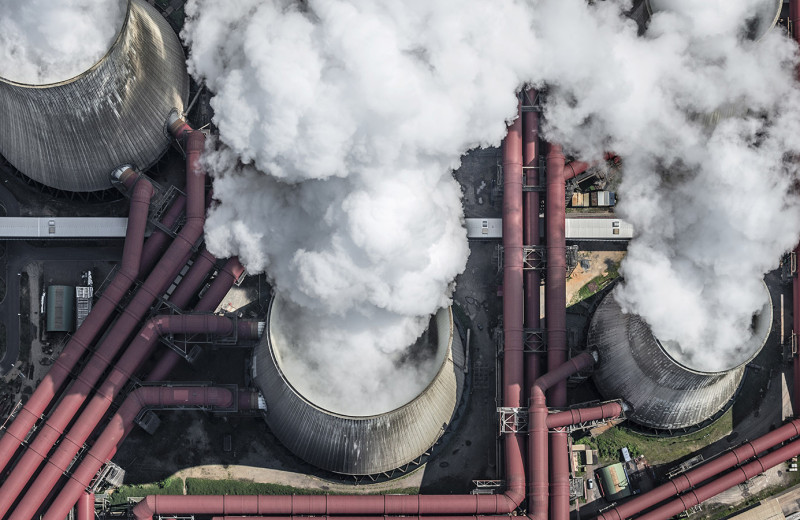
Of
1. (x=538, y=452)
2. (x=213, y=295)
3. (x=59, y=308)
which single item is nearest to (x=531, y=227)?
(x=538, y=452)

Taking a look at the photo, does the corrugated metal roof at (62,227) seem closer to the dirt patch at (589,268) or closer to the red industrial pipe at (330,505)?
the red industrial pipe at (330,505)

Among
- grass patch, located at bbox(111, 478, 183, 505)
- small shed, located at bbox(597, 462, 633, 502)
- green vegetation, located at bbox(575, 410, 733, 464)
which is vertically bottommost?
grass patch, located at bbox(111, 478, 183, 505)

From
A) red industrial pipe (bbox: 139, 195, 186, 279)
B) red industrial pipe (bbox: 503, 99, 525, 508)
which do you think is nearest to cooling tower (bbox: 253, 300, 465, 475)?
red industrial pipe (bbox: 503, 99, 525, 508)

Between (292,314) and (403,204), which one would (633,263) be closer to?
(403,204)

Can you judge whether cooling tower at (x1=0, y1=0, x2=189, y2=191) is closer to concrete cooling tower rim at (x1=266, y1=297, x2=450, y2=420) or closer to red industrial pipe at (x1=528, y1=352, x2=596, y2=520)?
concrete cooling tower rim at (x1=266, y1=297, x2=450, y2=420)

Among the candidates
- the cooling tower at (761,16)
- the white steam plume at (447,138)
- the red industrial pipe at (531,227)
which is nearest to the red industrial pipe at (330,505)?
the red industrial pipe at (531,227)
